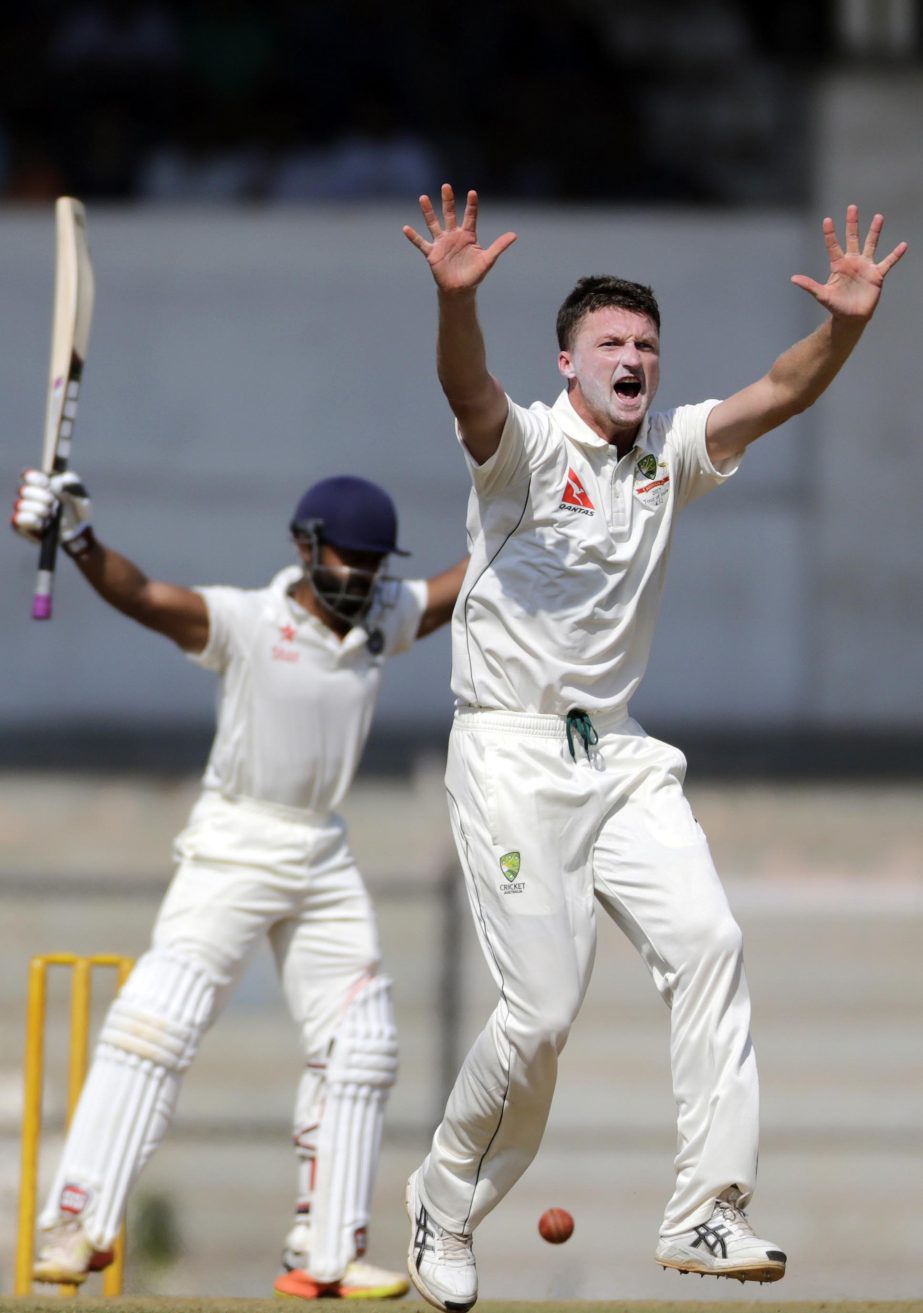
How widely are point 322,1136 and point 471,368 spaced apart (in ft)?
6.30

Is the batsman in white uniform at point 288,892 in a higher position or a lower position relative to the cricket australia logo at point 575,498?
lower

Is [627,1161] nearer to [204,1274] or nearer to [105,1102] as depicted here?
[204,1274]

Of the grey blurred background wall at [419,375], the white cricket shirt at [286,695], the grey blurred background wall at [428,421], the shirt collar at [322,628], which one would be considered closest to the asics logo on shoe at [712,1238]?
the white cricket shirt at [286,695]

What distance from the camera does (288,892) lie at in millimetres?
4652

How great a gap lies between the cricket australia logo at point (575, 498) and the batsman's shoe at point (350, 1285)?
1882 mm

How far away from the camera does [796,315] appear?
8.52 meters

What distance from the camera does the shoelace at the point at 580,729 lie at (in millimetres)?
3604

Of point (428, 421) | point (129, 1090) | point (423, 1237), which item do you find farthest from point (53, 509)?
point (428, 421)

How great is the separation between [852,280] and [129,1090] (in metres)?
2.24

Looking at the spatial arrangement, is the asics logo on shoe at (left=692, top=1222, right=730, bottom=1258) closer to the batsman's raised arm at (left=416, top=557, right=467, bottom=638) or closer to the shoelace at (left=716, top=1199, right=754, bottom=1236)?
the shoelace at (left=716, top=1199, right=754, bottom=1236)

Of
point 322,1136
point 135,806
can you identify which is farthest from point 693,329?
point 322,1136

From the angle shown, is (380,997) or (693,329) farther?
(693,329)

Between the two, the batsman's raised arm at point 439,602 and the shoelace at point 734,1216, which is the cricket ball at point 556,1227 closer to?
the shoelace at point 734,1216

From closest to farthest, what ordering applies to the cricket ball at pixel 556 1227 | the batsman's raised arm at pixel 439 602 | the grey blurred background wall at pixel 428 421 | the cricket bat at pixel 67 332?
the cricket ball at pixel 556 1227 < the cricket bat at pixel 67 332 < the batsman's raised arm at pixel 439 602 < the grey blurred background wall at pixel 428 421
